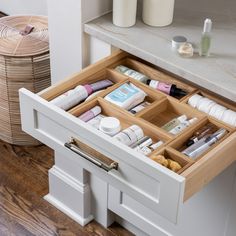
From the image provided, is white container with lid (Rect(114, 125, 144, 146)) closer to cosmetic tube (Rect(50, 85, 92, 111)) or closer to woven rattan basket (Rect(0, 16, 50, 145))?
cosmetic tube (Rect(50, 85, 92, 111))

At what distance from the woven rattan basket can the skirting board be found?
0.99 feet

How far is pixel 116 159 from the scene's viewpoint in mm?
1257

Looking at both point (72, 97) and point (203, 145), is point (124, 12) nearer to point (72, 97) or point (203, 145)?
point (72, 97)

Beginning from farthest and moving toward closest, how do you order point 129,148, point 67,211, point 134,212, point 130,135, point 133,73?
point 67,211, point 134,212, point 133,73, point 130,135, point 129,148

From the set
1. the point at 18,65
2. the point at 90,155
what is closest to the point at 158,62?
the point at 90,155

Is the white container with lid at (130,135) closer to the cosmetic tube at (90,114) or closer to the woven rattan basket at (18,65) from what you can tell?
the cosmetic tube at (90,114)

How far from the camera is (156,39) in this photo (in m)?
1.57

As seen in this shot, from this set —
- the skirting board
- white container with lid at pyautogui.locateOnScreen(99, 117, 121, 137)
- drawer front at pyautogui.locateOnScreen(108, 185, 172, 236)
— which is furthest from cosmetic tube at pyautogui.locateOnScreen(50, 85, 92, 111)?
the skirting board

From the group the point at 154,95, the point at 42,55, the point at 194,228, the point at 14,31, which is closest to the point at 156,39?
the point at 154,95

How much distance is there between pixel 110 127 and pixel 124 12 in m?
0.37

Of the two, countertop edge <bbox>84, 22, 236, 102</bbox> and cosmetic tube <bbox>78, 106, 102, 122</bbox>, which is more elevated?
countertop edge <bbox>84, 22, 236, 102</bbox>

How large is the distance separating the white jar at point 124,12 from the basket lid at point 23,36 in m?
0.60

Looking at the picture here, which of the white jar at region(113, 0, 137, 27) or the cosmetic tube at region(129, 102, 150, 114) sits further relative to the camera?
the white jar at region(113, 0, 137, 27)

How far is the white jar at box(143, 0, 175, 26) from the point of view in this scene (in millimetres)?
1582
